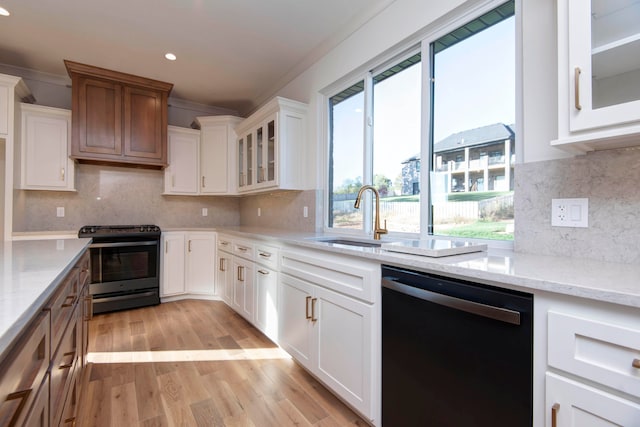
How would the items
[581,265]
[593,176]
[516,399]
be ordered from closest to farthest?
1. [516,399]
2. [581,265]
3. [593,176]

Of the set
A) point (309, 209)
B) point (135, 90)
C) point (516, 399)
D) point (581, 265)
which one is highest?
point (135, 90)

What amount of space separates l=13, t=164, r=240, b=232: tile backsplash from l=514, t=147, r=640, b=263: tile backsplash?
395 centimetres

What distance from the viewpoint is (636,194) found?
Answer: 43.9 inches

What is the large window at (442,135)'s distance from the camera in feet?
5.29

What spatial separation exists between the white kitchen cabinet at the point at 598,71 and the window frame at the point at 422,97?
0.41 metres

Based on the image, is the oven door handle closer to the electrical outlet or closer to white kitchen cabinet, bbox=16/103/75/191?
white kitchen cabinet, bbox=16/103/75/191

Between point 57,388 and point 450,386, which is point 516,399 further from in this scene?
point 57,388

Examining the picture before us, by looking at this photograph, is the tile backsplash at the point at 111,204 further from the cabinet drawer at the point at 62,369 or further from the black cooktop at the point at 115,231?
the cabinet drawer at the point at 62,369

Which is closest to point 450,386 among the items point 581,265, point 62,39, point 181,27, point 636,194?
point 581,265

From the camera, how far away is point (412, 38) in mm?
2021

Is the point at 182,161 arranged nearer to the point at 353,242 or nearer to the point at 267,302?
the point at 267,302

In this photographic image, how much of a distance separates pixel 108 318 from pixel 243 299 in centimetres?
144

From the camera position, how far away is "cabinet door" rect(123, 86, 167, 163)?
3.38 m

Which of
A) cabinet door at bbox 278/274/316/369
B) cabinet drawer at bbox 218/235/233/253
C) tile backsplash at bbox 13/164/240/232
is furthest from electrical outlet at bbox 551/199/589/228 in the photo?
tile backsplash at bbox 13/164/240/232
